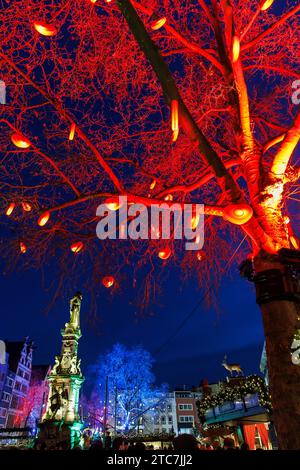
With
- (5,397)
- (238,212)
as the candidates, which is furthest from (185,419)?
(238,212)

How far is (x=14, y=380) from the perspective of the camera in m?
51.2

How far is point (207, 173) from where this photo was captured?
17.8 feet

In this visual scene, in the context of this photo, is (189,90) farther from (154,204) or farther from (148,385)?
(148,385)

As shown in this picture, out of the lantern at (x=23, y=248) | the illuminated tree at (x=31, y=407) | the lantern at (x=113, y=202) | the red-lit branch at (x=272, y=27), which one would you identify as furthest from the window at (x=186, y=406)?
the red-lit branch at (x=272, y=27)

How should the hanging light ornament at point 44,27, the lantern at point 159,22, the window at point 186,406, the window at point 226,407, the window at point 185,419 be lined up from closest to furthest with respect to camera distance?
the hanging light ornament at point 44,27
the lantern at point 159,22
the window at point 226,407
the window at point 185,419
the window at point 186,406

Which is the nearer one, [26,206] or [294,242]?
[294,242]

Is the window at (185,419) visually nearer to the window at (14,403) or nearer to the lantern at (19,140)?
the window at (14,403)

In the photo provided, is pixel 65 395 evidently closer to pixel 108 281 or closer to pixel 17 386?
pixel 108 281

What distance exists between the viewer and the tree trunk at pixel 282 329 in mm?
3396

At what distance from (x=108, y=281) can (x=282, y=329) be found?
12.3ft

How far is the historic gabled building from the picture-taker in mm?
47531

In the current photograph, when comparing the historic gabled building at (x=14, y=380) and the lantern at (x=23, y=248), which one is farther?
the historic gabled building at (x=14, y=380)

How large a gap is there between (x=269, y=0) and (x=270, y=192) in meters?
2.93

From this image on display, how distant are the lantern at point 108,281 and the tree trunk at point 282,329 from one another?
3.17 metres
